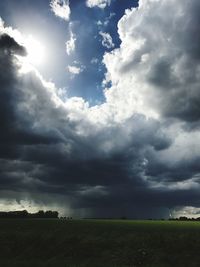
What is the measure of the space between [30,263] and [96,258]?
8567mm

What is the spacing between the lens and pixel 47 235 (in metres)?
65.2

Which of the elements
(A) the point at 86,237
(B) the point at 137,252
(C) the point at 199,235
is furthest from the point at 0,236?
(C) the point at 199,235

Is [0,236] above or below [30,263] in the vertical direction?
above

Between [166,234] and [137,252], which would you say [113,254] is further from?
[166,234]

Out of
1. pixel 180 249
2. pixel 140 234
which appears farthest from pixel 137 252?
pixel 140 234

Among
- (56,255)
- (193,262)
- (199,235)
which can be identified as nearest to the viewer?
(193,262)

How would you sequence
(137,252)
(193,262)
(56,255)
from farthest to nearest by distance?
(56,255) < (137,252) < (193,262)

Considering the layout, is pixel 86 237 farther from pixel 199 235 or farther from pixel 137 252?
pixel 199 235

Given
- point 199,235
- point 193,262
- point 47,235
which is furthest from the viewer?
point 47,235

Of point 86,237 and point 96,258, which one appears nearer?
point 96,258

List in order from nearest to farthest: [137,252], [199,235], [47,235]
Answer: [137,252] < [199,235] < [47,235]

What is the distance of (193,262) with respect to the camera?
46.0m

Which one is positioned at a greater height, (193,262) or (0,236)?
(0,236)

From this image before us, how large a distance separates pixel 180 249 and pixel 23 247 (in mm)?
24319
